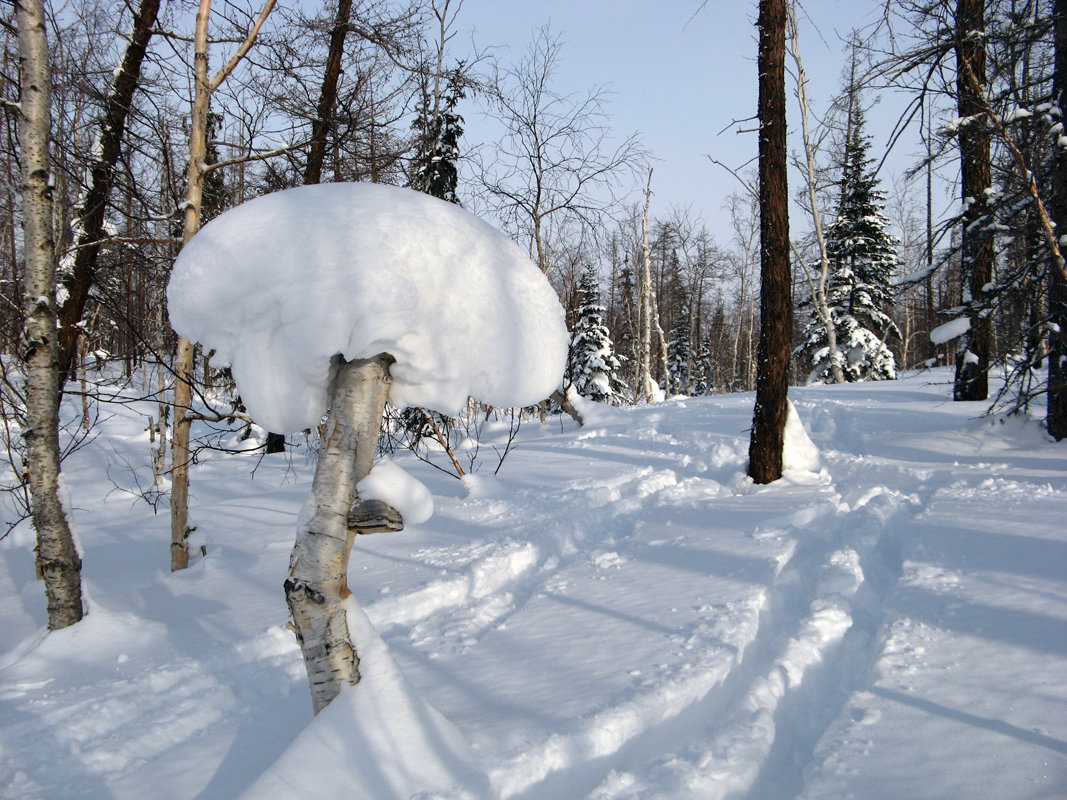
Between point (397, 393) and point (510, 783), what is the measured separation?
69.9 inches

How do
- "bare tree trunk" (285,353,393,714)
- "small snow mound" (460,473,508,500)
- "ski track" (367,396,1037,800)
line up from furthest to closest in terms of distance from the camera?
1. "small snow mound" (460,473,508,500)
2. "ski track" (367,396,1037,800)
3. "bare tree trunk" (285,353,393,714)

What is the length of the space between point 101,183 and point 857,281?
74.5ft

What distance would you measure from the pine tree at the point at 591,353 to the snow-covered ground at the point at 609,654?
49.8ft

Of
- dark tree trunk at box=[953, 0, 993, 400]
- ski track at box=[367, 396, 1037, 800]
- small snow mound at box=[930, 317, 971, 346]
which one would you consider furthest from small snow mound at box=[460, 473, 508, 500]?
dark tree trunk at box=[953, 0, 993, 400]

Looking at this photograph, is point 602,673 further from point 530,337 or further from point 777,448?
point 777,448

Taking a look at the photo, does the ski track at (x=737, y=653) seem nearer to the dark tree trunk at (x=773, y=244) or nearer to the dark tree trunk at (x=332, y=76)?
the dark tree trunk at (x=773, y=244)

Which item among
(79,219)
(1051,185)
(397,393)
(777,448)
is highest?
(1051,185)

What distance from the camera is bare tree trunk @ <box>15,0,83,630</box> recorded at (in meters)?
4.15

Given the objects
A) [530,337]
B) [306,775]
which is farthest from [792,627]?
[306,775]

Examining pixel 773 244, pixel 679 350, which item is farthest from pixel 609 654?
pixel 679 350

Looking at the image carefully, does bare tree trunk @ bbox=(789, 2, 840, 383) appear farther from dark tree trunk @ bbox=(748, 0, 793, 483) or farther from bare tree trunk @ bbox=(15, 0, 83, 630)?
bare tree trunk @ bbox=(15, 0, 83, 630)

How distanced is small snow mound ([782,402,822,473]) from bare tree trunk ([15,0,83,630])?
750 centimetres

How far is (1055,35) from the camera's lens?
6.64 m

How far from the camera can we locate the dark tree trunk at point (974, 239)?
7.77 meters
